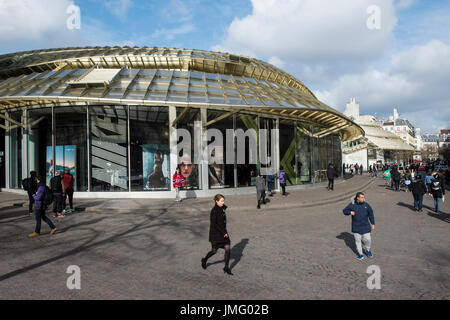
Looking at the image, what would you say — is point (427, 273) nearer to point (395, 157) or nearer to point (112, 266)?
point (112, 266)

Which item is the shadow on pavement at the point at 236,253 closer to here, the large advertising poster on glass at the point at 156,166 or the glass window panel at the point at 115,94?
the large advertising poster on glass at the point at 156,166

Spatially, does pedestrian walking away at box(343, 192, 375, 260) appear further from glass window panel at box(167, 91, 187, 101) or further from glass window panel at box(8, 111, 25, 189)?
glass window panel at box(8, 111, 25, 189)

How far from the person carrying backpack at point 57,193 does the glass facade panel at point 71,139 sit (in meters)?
5.36

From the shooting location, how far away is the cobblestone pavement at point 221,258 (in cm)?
467

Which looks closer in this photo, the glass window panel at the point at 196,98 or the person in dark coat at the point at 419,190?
Answer: the person in dark coat at the point at 419,190

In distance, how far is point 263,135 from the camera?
765 inches

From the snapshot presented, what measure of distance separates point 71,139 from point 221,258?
14123 millimetres

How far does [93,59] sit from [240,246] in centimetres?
1753

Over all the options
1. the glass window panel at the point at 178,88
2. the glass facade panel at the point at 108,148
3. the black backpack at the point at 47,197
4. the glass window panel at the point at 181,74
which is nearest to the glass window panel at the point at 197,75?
the glass window panel at the point at 181,74

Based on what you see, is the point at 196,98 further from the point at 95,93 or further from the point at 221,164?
the point at 95,93

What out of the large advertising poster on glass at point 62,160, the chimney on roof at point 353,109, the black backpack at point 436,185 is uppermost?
the chimney on roof at point 353,109

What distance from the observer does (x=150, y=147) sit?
16.8m

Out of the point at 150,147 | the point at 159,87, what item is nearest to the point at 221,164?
the point at 150,147
